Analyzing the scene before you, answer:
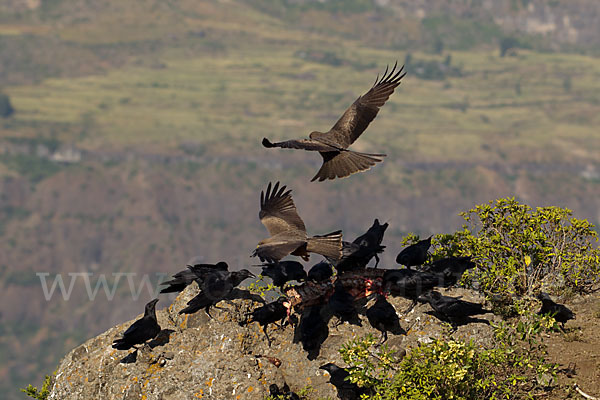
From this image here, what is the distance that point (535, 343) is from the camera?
67.1 ft

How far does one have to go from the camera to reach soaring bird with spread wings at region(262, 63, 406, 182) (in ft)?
68.2

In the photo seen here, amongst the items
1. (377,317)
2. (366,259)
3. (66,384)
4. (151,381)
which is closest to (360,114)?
(366,259)

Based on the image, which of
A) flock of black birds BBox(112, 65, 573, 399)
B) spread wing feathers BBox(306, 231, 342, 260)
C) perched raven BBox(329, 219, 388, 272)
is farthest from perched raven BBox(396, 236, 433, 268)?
spread wing feathers BBox(306, 231, 342, 260)

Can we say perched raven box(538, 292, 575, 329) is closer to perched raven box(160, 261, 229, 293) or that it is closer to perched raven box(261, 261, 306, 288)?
perched raven box(261, 261, 306, 288)

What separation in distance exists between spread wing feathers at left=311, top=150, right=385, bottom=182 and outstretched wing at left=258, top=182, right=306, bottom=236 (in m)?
1.20

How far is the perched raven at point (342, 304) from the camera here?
66.3 feet

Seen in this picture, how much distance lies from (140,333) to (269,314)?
3.31 metres

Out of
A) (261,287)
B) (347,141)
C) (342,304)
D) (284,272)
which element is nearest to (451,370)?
(342,304)

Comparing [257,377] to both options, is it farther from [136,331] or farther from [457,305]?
[457,305]

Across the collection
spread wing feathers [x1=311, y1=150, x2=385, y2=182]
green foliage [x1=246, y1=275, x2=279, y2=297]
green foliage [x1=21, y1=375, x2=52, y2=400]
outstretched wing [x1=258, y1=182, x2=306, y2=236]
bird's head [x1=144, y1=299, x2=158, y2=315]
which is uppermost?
spread wing feathers [x1=311, y1=150, x2=385, y2=182]

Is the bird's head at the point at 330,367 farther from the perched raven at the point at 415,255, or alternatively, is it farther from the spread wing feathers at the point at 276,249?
the perched raven at the point at 415,255

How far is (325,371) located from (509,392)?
447 cm

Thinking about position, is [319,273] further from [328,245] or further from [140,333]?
[140,333]

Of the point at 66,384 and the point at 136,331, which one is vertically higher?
the point at 136,331
